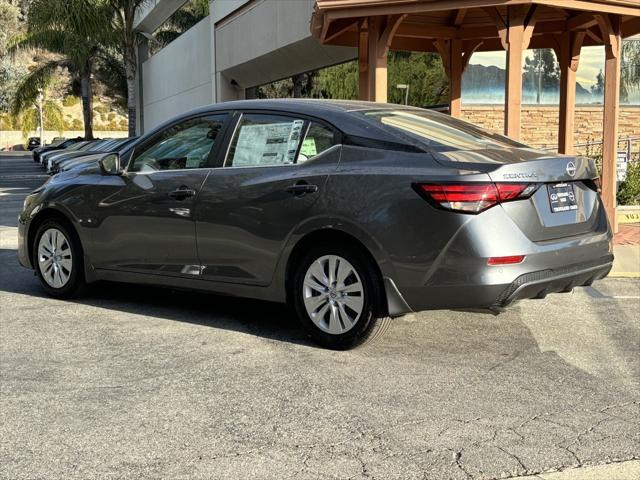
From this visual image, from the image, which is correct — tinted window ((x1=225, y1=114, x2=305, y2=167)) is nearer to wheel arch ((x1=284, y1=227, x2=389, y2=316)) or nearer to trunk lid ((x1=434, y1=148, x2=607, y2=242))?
wheel arch ((x1=284, y1=227, x2=389, y2=316))

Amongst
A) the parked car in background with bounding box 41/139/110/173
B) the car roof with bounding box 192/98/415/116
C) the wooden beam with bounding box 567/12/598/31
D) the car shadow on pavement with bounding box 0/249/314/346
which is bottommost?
the car shadow on pavement with bounding box 0/249/314/346

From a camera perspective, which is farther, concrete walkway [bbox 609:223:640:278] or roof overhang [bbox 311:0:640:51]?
roof overhang [bbox 311:0:640:51]

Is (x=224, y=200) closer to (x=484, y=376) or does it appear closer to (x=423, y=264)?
(x=423, y=264)

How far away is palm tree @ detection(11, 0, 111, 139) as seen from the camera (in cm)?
2652

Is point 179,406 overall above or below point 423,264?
below

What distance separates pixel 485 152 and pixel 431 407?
174 cm

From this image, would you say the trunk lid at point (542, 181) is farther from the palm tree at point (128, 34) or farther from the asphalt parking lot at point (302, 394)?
the palm tree at point (128, 34)

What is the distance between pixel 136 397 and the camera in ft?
14.2

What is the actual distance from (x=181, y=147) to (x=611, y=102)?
704 centimetres

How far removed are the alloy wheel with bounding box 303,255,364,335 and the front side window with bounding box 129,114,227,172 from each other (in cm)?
135

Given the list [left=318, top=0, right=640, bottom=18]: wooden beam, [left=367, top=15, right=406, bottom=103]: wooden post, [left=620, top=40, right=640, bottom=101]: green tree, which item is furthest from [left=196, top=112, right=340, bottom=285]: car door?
[left=620, top=40, right=640, bottom=101]: green tree

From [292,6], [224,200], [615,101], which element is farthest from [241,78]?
[224,200]

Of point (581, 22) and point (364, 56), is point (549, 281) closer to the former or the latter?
point (364, 56)

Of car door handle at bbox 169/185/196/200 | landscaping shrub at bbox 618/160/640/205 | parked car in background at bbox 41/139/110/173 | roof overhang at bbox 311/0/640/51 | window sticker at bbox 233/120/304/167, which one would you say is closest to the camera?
window sticker at bbox 233/120/304/167
